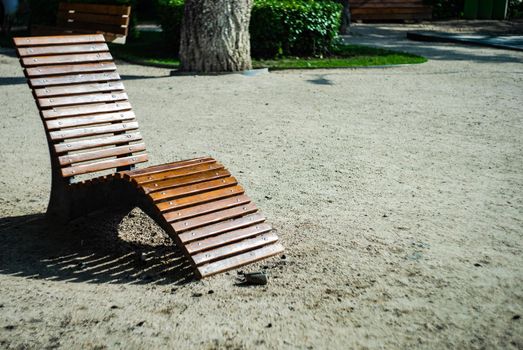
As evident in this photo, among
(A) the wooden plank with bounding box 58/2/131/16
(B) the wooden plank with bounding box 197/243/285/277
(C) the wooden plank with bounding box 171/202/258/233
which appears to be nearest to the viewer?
(B) the wooden plank with bounding box 197/243/285/277

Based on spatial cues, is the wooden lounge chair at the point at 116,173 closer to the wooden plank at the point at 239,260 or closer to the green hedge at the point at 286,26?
the wooden plank at the point at 239,260

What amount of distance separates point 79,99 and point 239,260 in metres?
1.68

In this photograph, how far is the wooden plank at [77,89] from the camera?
502 cm

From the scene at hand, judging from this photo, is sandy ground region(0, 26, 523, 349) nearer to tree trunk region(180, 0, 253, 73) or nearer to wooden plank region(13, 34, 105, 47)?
wooden plank region(13, 34, 105, 47)

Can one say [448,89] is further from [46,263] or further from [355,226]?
[46,263]

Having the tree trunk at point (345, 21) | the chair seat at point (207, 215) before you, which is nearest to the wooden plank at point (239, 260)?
the chair seat at point (207, 215)

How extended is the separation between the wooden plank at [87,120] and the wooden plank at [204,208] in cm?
111

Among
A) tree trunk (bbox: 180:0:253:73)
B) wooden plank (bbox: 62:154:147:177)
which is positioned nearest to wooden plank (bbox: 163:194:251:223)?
wooden plank (bbox: 62:154:147:177)

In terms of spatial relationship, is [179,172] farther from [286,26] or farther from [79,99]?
[286,26]

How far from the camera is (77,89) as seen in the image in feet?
17.0

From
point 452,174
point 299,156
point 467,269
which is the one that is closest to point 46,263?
point 467,269

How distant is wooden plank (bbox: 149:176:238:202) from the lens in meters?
4.48

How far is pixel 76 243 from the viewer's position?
16.2 feet

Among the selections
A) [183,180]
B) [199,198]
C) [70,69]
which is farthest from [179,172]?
[70,69]
